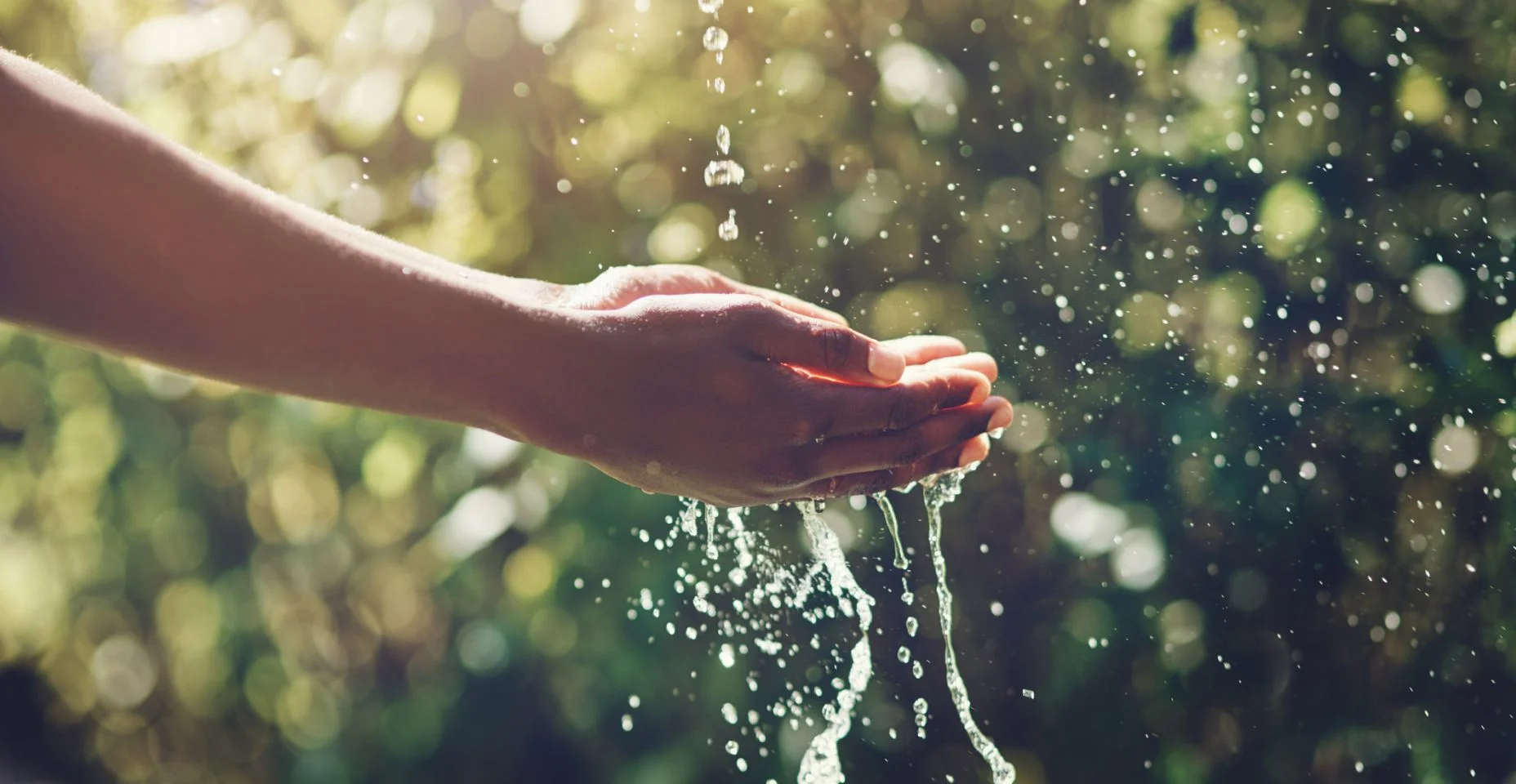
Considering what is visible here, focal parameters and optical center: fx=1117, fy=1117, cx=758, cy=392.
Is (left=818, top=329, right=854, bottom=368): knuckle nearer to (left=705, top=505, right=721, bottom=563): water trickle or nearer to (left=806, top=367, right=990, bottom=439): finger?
Result: (left=806, top=367, right=990, bottom=439): finger

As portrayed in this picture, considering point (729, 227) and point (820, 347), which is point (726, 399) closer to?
point (820, 347)

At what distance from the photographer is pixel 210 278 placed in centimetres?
73

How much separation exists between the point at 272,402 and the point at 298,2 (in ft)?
1.81

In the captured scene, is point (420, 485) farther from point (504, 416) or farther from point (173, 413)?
point (504, 416)

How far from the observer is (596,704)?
4.63ft

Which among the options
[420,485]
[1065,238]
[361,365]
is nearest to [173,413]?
[420,485]

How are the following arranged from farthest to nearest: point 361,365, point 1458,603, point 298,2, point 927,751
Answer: point 298,2 → point 927,751 → point 1458,603 → point 361,365

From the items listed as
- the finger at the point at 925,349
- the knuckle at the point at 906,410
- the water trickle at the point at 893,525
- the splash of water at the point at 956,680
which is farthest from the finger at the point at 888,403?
the splash of water at the point at 956,680

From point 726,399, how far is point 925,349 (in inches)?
11.4

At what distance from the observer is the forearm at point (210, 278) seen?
69cm

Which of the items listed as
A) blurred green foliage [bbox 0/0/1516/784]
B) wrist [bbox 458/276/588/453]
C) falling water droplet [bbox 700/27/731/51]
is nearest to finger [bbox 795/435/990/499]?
wrist [bbox 458/276/588/453]

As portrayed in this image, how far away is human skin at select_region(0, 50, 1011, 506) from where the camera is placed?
70 cm

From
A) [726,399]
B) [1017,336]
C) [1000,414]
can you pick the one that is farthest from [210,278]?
[1017,336]

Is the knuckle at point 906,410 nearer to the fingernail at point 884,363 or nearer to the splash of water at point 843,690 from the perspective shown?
the fingernail at point 884,363
